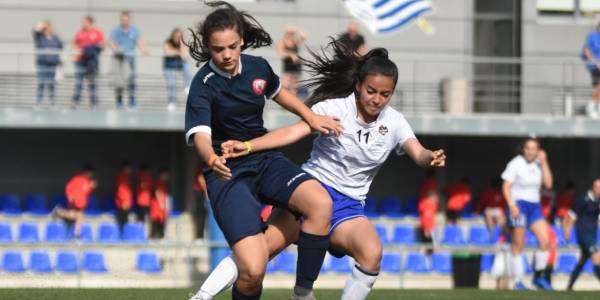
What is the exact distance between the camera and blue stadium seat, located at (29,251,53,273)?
1691 centimetres

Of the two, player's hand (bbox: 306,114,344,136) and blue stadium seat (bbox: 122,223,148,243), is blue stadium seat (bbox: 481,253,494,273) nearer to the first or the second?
blue stadium seat (bbox: 122,223,148,243)

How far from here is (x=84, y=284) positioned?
15.6m

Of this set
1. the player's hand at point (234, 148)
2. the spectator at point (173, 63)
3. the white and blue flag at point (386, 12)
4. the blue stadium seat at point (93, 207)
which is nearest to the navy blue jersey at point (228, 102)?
A: the player's hand at point (234, 148)

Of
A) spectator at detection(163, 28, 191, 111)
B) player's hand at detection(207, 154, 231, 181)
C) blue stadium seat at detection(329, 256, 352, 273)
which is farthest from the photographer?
blue stadium seat at detection(329, 256, 352, 273)

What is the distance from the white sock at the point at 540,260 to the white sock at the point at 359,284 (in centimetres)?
826

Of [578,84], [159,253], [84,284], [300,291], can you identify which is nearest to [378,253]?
[300,291]

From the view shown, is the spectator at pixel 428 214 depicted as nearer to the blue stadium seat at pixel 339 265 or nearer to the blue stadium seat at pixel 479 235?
the blue stadium seat at pixel 479 235

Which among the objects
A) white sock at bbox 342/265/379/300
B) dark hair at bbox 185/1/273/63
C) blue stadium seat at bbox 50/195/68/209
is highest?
dark hair at bbox 185/1/273/63

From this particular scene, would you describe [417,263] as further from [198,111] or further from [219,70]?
[198,111]

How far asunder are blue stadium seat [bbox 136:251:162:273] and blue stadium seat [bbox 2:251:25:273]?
1.67 meters

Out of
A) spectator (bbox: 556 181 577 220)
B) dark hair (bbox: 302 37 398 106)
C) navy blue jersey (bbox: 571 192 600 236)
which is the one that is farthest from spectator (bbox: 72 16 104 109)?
dark hair (bbox: 302 37 398 106)

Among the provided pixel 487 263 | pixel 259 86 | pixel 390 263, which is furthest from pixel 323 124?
pixel 487 263

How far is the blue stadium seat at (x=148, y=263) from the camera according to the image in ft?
54.8

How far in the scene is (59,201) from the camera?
780 inches
